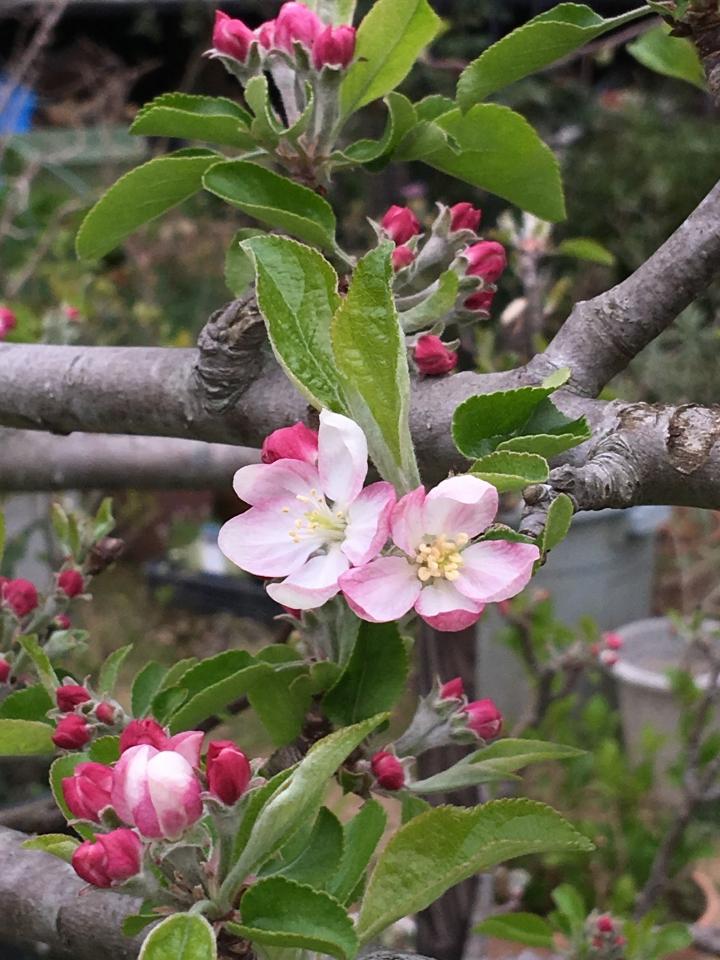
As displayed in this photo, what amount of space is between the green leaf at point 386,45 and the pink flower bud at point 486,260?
0.11 meters

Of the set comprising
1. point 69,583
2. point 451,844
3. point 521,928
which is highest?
point 451,844

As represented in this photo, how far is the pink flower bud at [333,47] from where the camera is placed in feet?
2.00

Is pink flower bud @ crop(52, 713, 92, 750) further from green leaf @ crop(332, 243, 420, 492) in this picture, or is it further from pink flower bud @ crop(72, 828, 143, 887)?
green leaf @ crop(332, 243, 420, 492)

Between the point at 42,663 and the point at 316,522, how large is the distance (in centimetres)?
24

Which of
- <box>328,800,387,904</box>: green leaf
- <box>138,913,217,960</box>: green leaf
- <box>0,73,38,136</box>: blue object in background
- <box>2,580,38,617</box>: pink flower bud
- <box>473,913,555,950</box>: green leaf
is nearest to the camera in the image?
<box>138,913,217,960</box>: green leaf

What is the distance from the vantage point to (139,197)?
64 centimetres

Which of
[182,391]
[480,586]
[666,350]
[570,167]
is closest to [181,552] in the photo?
[666,350]

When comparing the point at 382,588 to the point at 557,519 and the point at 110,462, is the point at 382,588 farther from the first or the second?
the point at 110,462

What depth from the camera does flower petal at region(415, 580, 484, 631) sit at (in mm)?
427

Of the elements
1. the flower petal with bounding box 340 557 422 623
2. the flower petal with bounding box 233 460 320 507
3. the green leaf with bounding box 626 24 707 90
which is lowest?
the flower petal with bounding box 340 557 422 623

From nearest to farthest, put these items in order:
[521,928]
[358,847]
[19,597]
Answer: [358,847] < [19,597] < [521,928]

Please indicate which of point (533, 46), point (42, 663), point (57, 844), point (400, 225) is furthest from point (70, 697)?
point (533, 46)

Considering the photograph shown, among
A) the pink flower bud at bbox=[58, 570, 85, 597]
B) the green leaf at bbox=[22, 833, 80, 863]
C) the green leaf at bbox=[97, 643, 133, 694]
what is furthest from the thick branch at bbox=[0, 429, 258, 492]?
the green leaf at bbox=[22, 833, 80, 863]

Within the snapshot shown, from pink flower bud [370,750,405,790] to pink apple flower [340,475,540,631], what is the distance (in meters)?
0.20
